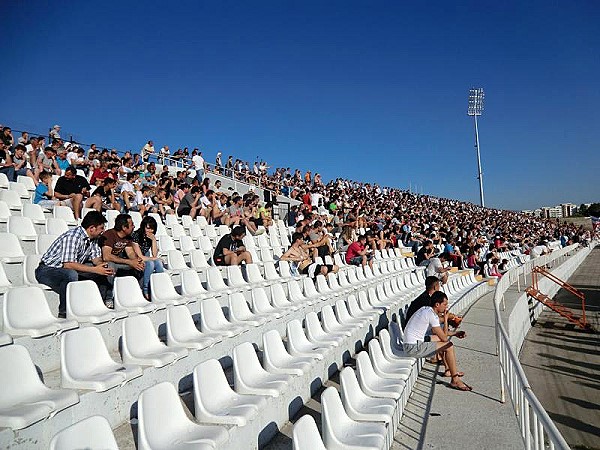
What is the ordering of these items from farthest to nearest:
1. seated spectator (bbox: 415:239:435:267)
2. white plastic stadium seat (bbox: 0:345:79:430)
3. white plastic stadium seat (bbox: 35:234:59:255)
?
seated spectator (bbox: 415:239:435:267), white plastic stadium seat (bbox: 35:234:59:255), white plastic stadium seat (bbox: 0:345:79:430)

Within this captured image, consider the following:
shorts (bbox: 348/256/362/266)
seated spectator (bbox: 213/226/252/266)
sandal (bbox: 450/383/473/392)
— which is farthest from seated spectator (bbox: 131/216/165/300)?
shorts (bbox: 348/256/362/266)

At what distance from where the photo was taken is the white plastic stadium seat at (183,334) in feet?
12.1

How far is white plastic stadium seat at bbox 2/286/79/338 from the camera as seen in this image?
10.3ft

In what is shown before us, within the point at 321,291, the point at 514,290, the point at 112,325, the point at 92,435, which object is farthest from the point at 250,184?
the point at 92,435

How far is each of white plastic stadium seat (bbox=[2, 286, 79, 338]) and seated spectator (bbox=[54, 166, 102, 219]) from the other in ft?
12.8

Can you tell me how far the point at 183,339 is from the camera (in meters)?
3.83

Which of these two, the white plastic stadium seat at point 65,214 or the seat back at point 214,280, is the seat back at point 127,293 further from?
the white plastic stadium seat at point 65,214

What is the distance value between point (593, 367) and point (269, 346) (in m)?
10.9

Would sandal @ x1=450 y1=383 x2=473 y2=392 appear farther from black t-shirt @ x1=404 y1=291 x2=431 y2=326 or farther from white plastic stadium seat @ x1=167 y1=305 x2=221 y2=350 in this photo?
white plastic stadium seat @ x1=167 y1=305 x2=221 y2=350

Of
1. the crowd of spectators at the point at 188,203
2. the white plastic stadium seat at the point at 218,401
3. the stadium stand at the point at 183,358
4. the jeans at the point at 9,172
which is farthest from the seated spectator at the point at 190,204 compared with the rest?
the white plastic stadium seat at the point at 218,401

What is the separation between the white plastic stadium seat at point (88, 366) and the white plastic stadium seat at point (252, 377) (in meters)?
0.67

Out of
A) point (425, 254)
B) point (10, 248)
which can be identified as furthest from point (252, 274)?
point (425, 254)

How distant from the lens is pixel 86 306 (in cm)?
385

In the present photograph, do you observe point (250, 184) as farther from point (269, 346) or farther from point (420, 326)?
point (269, 346)
